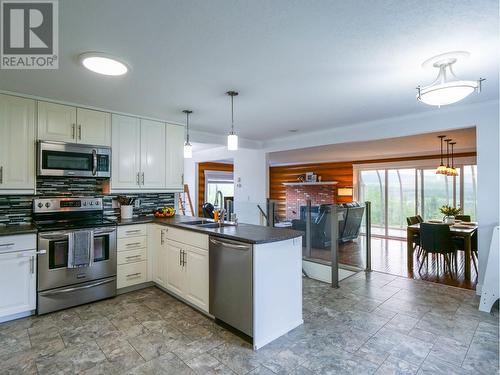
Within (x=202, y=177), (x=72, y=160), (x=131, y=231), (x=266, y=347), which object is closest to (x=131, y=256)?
(x=131, y=231)

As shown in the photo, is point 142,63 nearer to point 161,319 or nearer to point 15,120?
point 15,120

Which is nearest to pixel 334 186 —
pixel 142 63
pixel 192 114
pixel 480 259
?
pixel 480 259

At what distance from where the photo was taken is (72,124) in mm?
3412

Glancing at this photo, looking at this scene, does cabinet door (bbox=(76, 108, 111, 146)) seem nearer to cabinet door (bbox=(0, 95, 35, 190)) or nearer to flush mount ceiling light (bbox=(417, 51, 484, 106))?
cabinet door (bbox=(0, 95, 35, 190))

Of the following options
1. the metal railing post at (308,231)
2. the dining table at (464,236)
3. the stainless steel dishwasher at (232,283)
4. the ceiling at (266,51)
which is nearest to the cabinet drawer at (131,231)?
the stainless steel dishwasher at (232,283)

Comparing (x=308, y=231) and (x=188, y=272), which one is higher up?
(x=308, y=231)

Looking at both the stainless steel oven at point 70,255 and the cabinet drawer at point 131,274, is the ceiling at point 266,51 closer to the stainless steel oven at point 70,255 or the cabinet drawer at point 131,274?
the stainless steel oven at point 70,255

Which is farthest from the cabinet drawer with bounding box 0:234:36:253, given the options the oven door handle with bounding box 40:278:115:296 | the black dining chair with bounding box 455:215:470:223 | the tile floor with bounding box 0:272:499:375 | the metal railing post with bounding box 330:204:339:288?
the black dining chair with bounding box 455:215:470:223

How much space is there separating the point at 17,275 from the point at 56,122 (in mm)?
1737

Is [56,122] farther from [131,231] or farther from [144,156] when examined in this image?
[131,231]

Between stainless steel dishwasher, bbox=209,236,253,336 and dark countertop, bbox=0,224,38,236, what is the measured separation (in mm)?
1869

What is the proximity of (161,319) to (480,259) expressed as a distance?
3897 millimetres

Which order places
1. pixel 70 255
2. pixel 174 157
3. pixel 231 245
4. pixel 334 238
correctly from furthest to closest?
1. pixel 174 157
2. pixel 334 238
3. pixel 70 255
4. pixel 231 245

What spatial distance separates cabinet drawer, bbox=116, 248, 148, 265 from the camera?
3443mm
